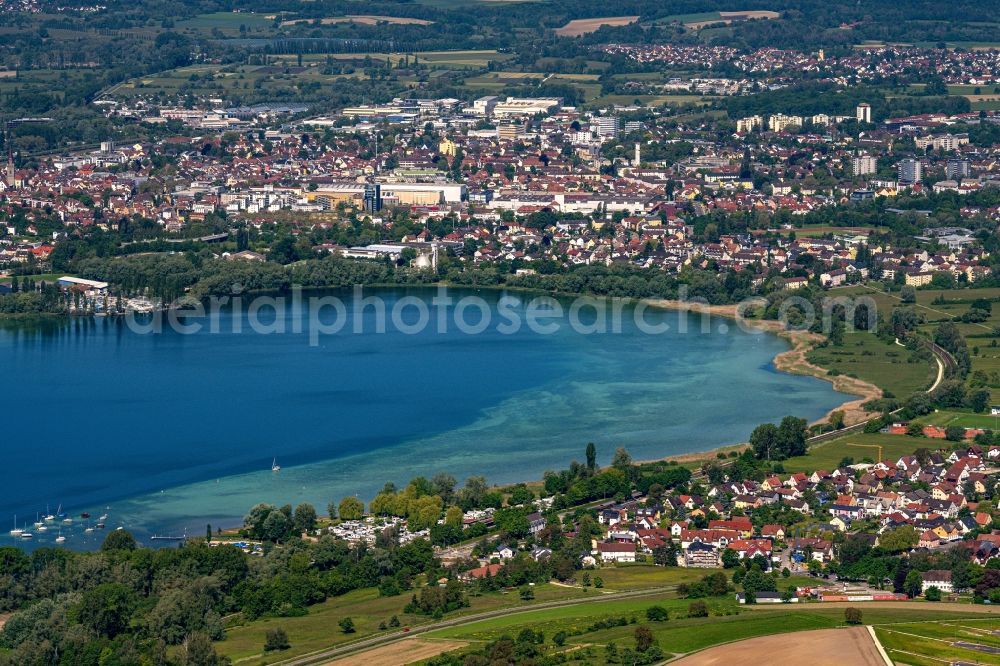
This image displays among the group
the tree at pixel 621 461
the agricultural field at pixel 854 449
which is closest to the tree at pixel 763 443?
the agricultural field at pixel 854 449

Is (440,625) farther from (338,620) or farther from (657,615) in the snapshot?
(657,615)

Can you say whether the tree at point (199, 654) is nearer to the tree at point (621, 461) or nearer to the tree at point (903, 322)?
the tree at point (621, 461)

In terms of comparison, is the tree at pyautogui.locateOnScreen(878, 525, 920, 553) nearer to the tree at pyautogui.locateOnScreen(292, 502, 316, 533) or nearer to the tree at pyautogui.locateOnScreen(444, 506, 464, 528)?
the tree at pyautogui.locateOnScreen(444, 506, 464, 528)

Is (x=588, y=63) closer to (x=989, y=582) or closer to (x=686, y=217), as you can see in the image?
(x=686, y=217)

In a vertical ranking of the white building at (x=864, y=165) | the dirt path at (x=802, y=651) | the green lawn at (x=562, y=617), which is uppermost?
the white building at (x=864, y=165)

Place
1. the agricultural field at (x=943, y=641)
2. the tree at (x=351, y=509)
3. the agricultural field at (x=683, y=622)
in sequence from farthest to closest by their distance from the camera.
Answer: the tree at (x=351, y=509), the agricultural field at (x=683, y=622), the agricultural field at (x=943, y=641)

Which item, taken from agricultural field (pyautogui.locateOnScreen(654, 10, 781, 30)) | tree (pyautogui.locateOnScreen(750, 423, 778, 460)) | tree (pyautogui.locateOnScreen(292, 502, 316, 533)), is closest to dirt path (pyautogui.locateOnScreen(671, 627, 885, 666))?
tree (pyautogui.locateOnScreen(292, 502, 316, 533))
